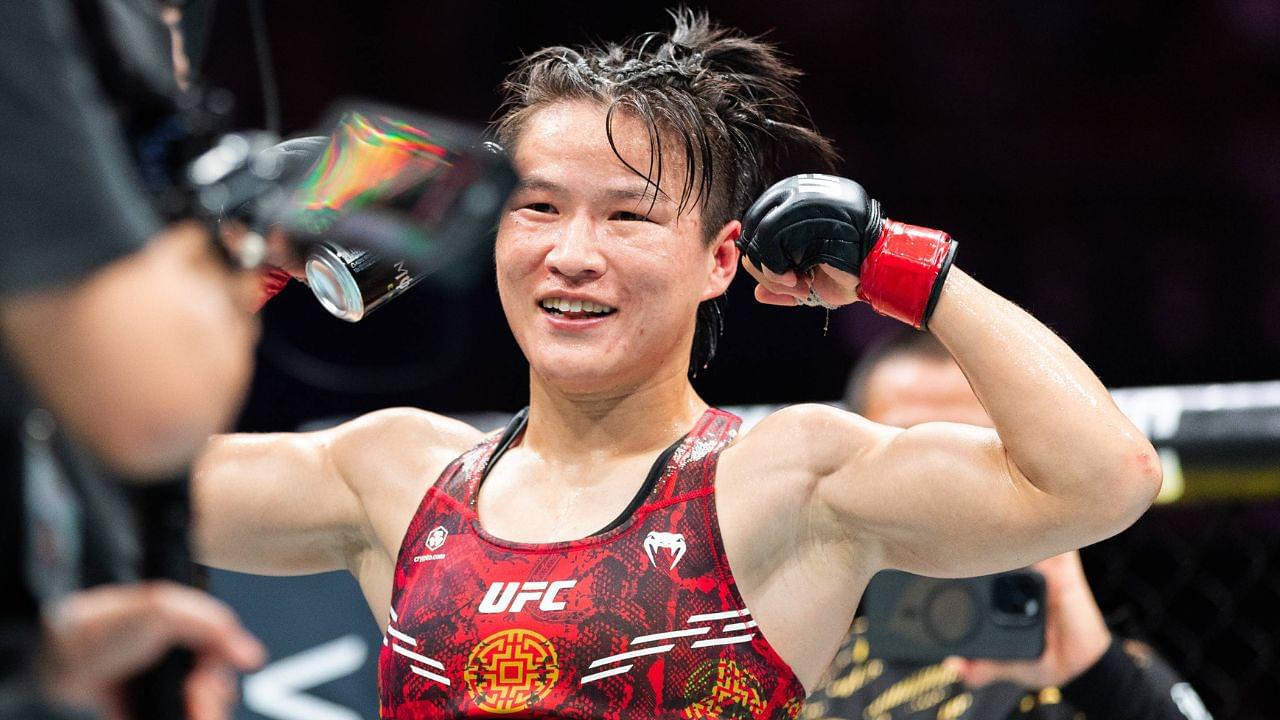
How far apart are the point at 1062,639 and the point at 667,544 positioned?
1.06m

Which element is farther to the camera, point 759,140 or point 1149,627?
point 1149,627

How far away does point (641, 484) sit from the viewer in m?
1.81

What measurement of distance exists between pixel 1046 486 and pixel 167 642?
102 cm

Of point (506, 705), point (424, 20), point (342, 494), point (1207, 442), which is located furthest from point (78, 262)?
point (424, 20)

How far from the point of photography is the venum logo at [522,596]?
1.70 metres

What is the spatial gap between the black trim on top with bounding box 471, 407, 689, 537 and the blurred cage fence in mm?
771

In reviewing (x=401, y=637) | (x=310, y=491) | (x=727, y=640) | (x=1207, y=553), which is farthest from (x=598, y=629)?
(x=1207, y=553)

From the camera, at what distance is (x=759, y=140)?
2.01 m

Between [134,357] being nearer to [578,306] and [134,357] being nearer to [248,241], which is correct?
[248,241]

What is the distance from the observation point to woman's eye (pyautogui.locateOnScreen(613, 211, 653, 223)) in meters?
1.83

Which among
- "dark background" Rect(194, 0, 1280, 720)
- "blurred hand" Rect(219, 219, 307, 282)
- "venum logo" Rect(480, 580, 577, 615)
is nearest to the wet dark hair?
"venum logo" Rect(480, 580, 577, 615)

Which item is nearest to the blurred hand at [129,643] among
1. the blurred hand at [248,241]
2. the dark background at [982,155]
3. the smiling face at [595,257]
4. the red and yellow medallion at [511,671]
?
the blurred hand at [248,241]

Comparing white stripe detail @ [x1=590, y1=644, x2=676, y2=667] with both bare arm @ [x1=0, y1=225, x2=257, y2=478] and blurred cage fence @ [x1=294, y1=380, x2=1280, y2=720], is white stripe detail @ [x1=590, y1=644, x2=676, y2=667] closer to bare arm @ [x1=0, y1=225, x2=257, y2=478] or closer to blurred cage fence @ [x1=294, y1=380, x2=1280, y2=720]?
bare arm @ [x1=0, y1=225, x2=257, y2=478]

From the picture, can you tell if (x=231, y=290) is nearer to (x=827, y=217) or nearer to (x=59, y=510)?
(x=59, y=510)
